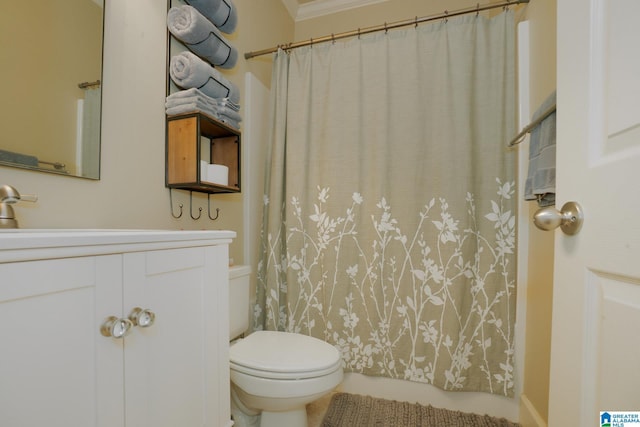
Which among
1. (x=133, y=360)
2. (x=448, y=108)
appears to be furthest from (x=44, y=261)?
(x=448, y=108)

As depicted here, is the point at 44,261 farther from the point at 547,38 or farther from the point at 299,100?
the point at 547,38

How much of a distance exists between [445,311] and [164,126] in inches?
62.4

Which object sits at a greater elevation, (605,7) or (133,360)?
(605,7)

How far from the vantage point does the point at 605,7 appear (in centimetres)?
46

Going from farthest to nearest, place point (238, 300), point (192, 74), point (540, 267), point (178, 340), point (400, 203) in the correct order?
point (400, 203) < point (238, 300) < point (540, 267) < point (192, 74) < point (178, 340)

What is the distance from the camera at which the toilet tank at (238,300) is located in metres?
1.34

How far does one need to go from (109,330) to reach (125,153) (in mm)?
713

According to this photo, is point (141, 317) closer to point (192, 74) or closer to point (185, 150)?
point (185, 150)

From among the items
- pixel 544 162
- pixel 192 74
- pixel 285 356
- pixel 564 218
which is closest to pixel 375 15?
pixel 192 74

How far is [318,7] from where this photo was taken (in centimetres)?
227

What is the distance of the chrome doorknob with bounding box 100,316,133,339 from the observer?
1.70 ft

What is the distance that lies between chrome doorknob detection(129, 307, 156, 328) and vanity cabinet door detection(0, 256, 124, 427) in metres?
0.04

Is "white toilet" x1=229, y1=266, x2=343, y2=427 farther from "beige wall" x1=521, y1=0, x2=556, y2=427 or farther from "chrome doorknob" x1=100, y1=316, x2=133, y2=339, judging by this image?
"beige wall" x1=521, y1=0, x2=556, y2=427

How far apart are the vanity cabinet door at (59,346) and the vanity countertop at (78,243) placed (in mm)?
15
